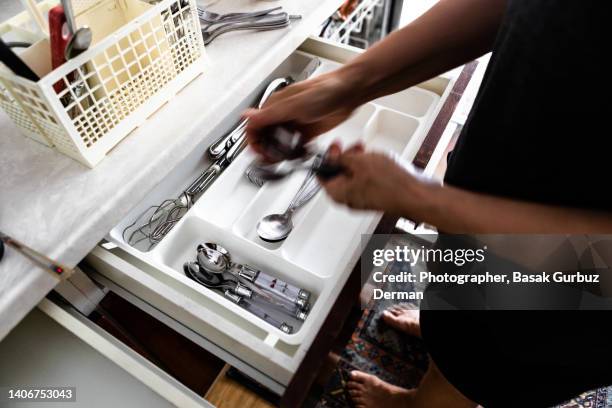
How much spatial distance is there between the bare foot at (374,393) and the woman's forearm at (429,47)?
0.84 meters

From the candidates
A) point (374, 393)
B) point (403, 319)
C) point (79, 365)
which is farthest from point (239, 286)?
point (403, 319)

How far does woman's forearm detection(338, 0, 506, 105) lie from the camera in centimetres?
57

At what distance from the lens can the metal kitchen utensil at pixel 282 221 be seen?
2.53ft

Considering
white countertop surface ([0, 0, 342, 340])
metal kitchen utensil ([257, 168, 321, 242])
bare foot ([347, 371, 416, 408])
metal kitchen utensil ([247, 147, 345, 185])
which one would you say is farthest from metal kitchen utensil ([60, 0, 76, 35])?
bare foot ([347, 371, 416, 408])

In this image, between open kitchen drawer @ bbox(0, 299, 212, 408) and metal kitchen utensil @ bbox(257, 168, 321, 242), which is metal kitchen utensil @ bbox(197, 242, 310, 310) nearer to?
metal kitchen utensil @ bbox(257, 168, 321, 242)

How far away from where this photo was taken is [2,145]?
62 centimetres

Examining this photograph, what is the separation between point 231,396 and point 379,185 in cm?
72

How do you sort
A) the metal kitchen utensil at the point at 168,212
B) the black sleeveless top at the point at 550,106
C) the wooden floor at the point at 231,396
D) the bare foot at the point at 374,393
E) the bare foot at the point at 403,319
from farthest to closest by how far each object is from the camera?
1. the bare foot at the point at 403,319
2. the bare foot at the point at 374,393
3. the wooden floor at the point at 231,396
4. the metal kitchen utensil at the point at 168,212
5. the black sleeveless top at the point at 550,106

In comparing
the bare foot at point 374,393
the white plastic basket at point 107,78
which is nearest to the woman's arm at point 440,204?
the white plastic basket at point 107,78

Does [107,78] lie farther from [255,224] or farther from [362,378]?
[362,378]

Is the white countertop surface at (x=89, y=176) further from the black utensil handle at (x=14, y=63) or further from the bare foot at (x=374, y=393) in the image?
the bare foot at (x=374, y=393)

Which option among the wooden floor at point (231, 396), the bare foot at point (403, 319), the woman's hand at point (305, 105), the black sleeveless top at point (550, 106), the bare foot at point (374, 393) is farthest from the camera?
the bare foot at point (403, 319)

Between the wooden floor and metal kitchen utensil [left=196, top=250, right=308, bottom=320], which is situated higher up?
metal kitchen utensil [left=196, top=250, right=308, bottom=320]

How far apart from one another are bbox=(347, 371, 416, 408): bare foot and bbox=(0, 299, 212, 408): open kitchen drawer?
Result: 0.67 meters
